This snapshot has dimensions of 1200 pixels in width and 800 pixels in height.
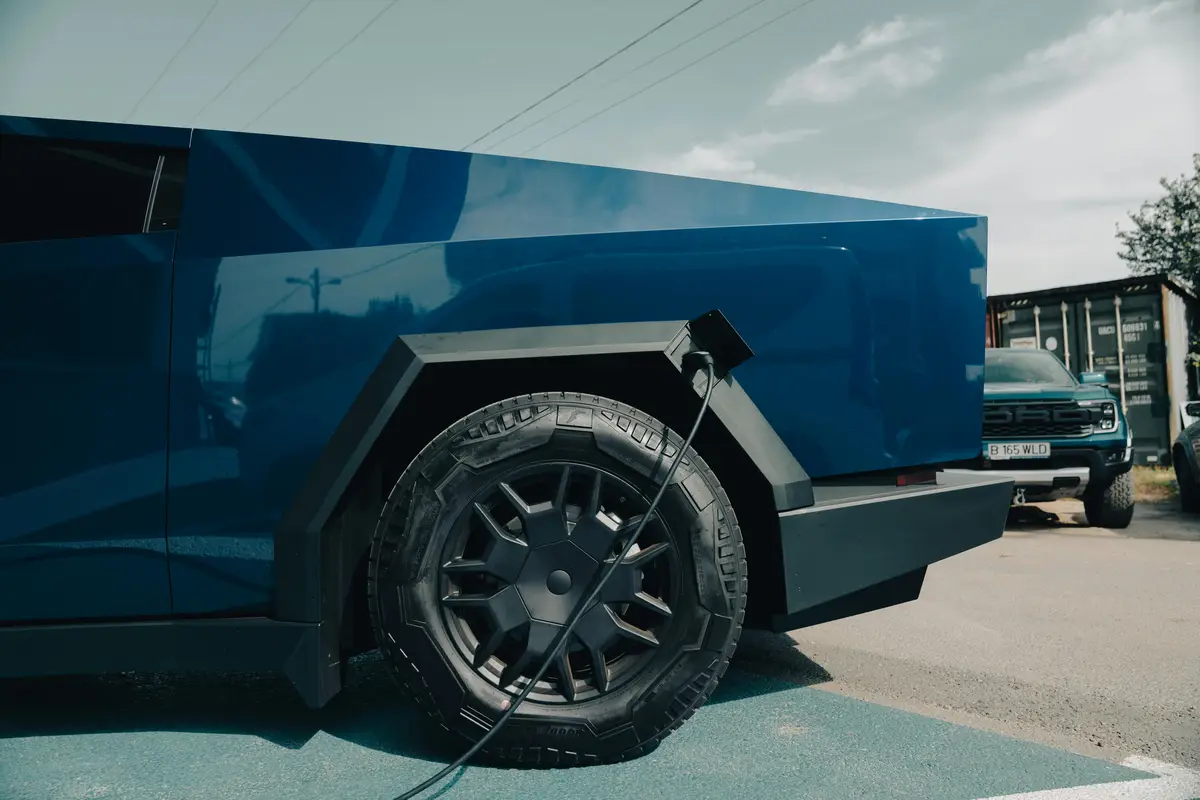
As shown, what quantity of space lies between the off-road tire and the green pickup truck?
965 millimetres

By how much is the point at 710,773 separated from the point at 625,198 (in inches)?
55.7

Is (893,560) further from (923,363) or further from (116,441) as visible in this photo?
(116,441)

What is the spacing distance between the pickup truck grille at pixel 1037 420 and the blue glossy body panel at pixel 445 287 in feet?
18.4

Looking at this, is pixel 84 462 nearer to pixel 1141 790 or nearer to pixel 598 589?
pixel 598 589

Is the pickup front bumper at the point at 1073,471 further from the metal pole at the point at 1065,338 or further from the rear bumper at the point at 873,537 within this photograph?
the metal pole at the point at 1065,338

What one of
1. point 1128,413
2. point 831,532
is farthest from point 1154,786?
point 1128,413

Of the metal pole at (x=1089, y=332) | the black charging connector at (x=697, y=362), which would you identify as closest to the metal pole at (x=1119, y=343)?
the metal pole at (x=1089, y=332)

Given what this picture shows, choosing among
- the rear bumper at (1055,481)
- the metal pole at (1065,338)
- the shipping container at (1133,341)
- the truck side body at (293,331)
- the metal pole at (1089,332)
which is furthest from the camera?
the metal pole at (1065,338)

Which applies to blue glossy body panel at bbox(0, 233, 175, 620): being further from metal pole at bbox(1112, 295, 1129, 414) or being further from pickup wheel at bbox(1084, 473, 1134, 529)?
metal pole at bbox(1112, 295, 1129, 414)

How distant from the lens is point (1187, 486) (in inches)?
303

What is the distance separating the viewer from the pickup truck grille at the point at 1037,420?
7109mm

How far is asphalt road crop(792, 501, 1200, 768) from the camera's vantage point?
230cm

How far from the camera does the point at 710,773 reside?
1934 mm

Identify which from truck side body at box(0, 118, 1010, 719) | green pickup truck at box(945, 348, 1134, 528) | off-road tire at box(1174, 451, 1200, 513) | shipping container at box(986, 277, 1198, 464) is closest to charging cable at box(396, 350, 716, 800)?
truck side body at box(0, 118, 1010, 719)
